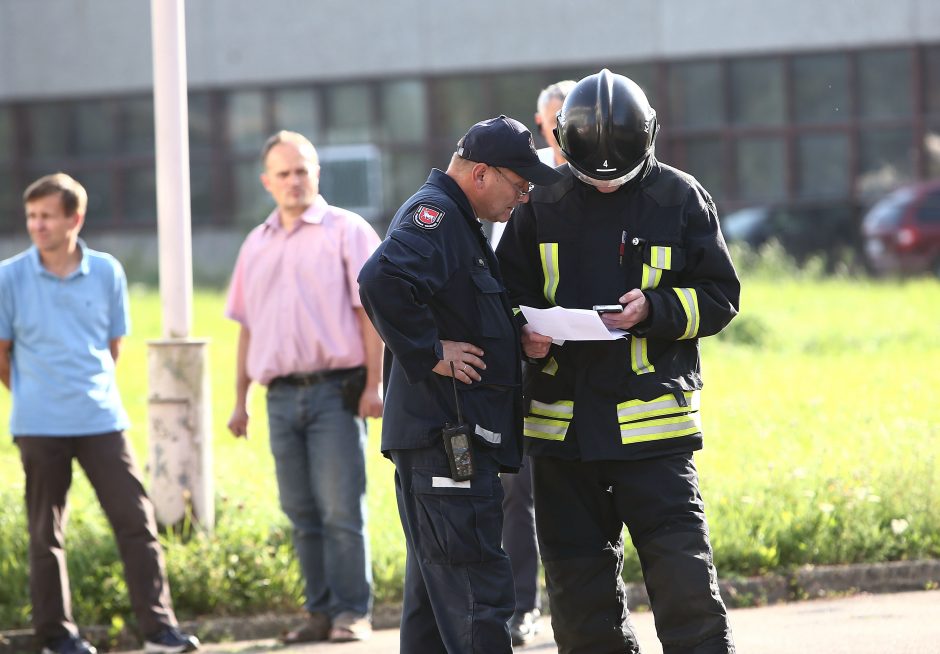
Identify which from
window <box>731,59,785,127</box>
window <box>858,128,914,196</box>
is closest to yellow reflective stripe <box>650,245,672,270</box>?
window <box>858,128,914,196</box>

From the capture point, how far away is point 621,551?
15.6 feet

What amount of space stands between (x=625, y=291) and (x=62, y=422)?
2.90m

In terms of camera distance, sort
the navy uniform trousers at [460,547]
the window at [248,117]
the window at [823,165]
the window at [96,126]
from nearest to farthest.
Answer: the navy uniform trousers at [460,547] → the window at [823,165] → the window at [248,117] → the window at [96,126]

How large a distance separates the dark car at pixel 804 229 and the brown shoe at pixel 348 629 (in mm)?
16364

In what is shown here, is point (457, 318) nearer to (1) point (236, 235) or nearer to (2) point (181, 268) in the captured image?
(2) point (181, 268)

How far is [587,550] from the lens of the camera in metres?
4.63

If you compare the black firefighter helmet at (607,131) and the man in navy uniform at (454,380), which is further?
the black firefighter helmet at (607,131)

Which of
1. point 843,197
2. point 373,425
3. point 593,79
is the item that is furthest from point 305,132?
point 593,79

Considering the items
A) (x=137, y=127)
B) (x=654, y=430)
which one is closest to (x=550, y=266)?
(x=654, y=430)

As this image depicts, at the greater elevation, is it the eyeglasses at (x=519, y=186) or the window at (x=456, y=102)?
the window at (x=456, y=102)

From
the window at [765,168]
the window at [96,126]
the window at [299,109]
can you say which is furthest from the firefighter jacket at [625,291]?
the window at [96,126]

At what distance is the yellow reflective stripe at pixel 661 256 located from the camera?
14.9 feet

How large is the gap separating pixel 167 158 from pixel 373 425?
4131 mm

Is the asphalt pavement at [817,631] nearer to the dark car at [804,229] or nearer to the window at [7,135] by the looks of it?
the dark car at [804,229]
